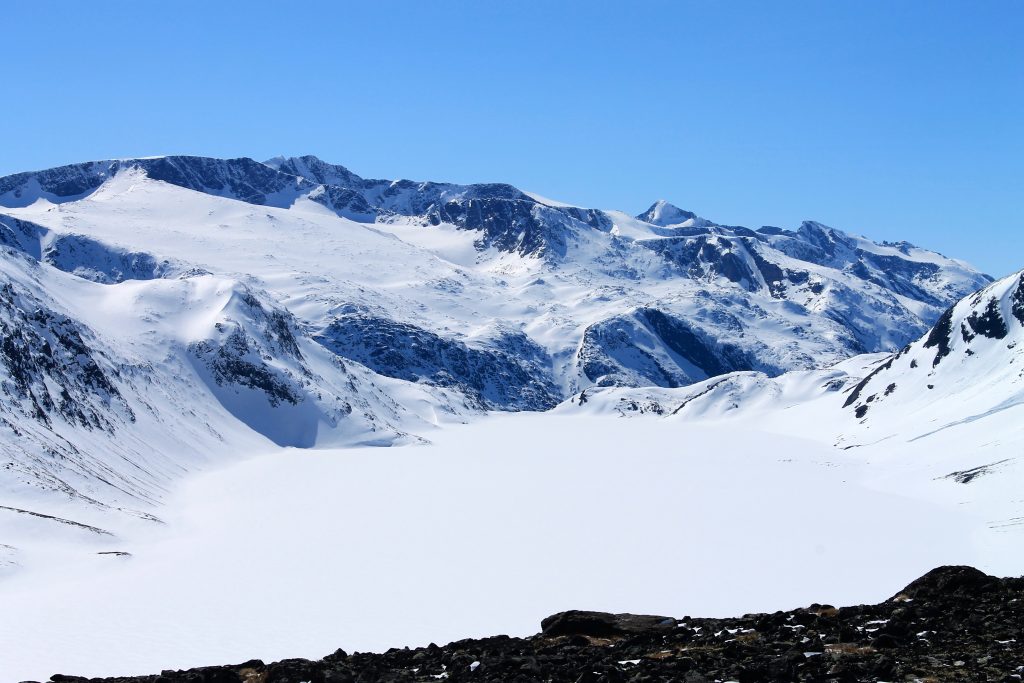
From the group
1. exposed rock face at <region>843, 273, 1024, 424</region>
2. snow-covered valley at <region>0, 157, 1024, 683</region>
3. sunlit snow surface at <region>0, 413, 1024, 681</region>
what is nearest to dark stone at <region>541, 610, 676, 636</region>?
sunlit snow surface at <region>0, 413, 1024, 681</region>

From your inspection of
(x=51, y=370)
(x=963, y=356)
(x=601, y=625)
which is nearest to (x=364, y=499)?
(x=51, y=370)

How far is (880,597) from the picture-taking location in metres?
53.2

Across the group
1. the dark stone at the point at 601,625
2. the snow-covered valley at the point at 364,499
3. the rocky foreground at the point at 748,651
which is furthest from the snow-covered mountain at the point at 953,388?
the dark stone at the point at 601,625

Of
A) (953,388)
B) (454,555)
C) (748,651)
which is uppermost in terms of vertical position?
(953,388)

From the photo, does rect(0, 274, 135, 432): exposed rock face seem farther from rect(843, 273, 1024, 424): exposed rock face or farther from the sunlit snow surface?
rect(843, 273, 1024, 424): exposed rock face

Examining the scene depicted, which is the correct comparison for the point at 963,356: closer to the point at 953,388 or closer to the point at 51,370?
the point at 953,388

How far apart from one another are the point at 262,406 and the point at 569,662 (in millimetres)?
140718

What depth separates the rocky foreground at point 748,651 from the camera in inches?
708

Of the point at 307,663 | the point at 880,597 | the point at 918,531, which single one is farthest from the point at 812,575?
the point at 307,663

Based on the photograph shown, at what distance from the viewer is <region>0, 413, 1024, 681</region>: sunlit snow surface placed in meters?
40.3

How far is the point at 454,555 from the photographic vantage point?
6284 centimetres

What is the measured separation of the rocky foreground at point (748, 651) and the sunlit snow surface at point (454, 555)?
50.3 ft

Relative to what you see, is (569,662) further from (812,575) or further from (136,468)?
(136,468)

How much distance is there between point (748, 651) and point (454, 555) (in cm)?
4425
